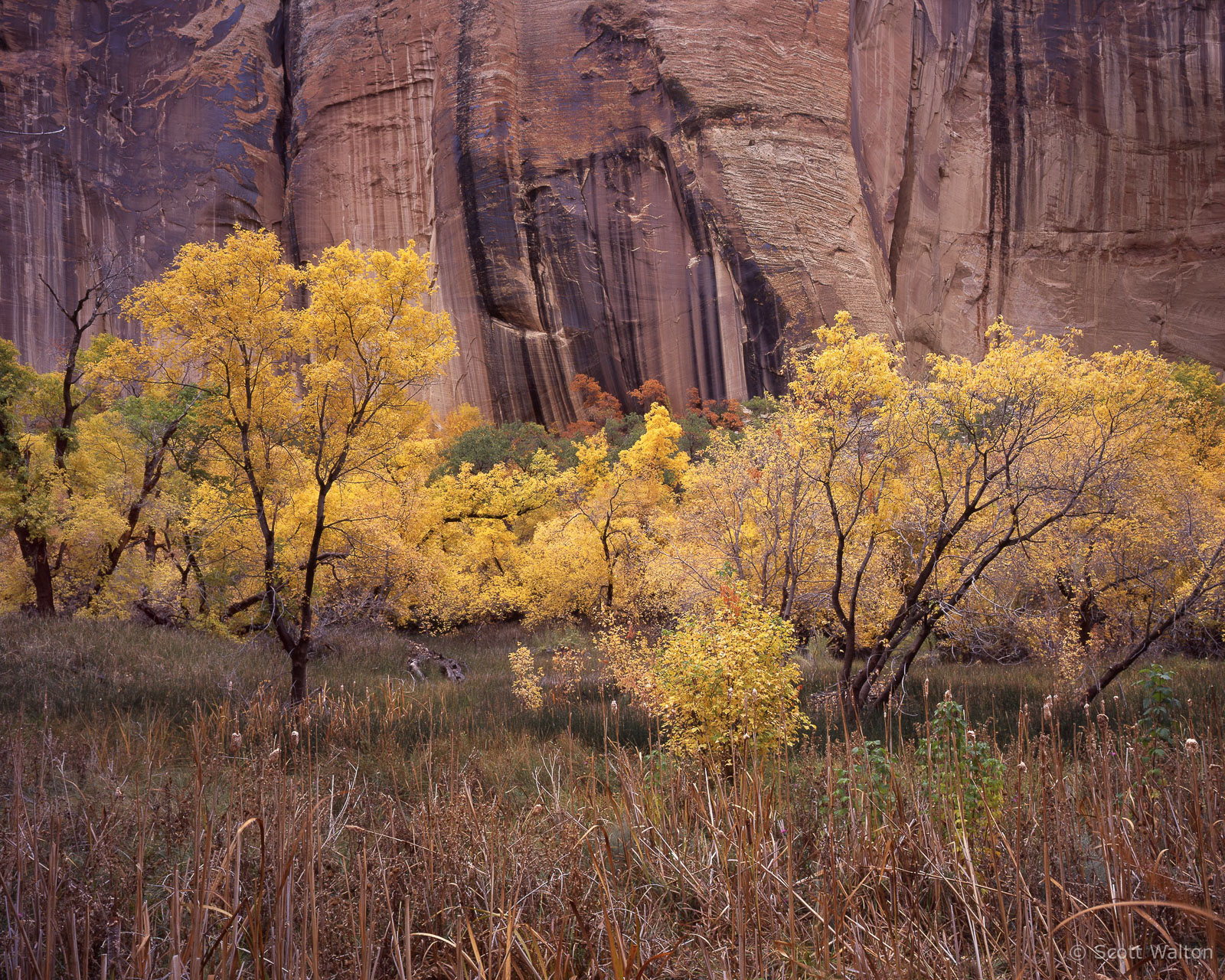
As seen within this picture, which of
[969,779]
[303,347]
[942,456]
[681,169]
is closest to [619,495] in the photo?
[942,456]

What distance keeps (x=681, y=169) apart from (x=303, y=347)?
28.9m

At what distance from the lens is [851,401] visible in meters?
8.36

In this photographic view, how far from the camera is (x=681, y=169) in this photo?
3209 centimetres

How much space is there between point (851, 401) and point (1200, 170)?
40.4 metres

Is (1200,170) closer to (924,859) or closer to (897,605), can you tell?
(897,605)

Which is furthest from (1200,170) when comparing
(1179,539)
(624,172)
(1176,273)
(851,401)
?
(851,401)

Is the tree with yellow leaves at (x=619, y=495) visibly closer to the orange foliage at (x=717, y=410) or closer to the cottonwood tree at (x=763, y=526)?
the cottonwood tree at (x=763, y=526)

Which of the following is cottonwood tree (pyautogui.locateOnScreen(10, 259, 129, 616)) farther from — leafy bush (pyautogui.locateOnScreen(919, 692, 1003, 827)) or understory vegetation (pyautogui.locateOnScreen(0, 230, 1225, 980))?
leafy bush (pyautogui.locateOnScreen(919, 692, 1003, 827))

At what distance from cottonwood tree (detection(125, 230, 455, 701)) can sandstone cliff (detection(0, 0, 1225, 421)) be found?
25061mm

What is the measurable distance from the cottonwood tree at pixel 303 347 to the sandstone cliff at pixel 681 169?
987 inches

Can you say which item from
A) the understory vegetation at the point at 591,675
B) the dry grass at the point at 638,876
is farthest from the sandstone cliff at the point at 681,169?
the dry grass at the point at 638,876

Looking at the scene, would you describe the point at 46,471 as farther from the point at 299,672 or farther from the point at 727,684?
the point at 727,684

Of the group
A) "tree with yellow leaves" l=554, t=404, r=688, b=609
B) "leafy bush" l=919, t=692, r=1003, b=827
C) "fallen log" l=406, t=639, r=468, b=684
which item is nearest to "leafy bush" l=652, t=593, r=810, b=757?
"leafy bush" l=919, t=692, r=1003, b=827

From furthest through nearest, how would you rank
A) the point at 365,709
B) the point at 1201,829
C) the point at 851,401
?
the point at 851,401 < the point at 365,709 < the point at 1201,829
